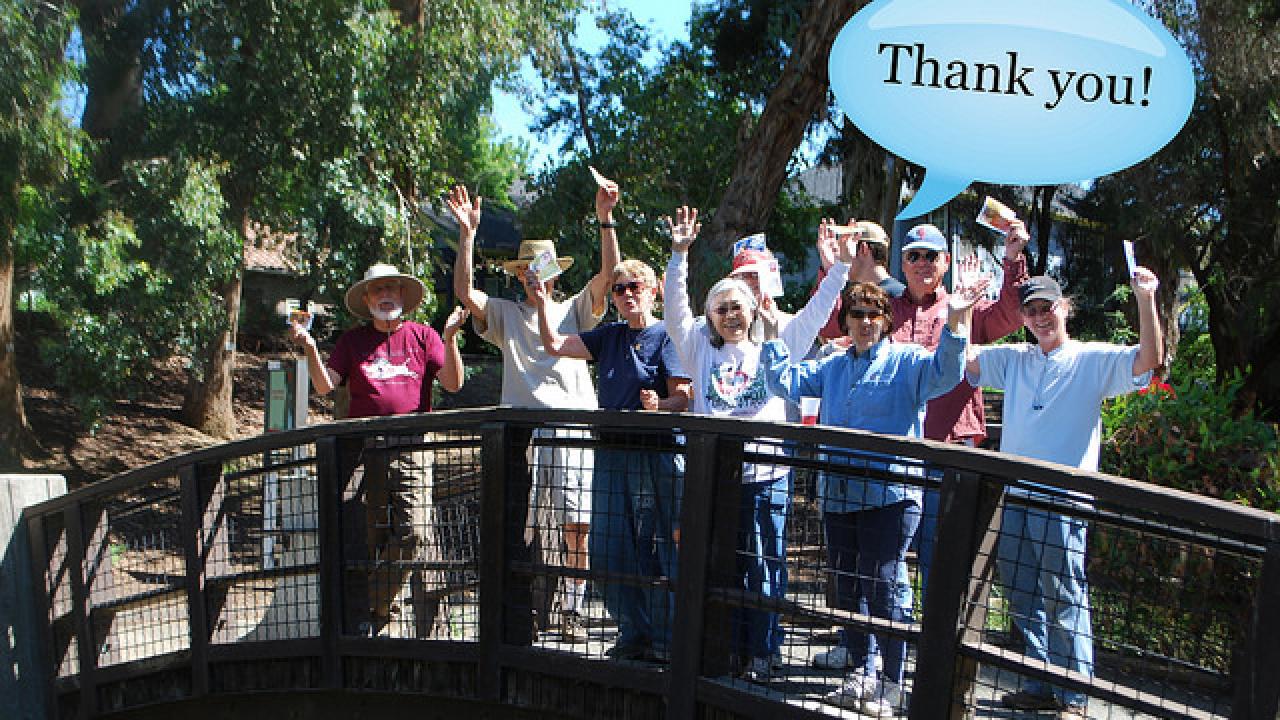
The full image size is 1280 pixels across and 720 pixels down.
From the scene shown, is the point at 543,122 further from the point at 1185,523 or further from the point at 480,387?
the point at 1185,523

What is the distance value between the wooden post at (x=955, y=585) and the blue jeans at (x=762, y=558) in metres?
0.70

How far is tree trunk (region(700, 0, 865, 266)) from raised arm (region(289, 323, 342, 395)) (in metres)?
5.53

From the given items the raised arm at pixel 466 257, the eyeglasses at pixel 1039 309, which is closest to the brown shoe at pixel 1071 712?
the eyeglasses at pixel 1039 309

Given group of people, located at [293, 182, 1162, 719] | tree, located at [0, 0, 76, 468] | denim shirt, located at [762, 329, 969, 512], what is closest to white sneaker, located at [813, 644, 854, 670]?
group of people, located at [293, 182, 1162, 719]

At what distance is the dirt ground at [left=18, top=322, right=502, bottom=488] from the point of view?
45.6 feet

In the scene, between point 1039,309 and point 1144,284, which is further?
point 1039,309

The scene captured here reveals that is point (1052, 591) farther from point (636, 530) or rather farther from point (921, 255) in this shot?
point (921, 255)

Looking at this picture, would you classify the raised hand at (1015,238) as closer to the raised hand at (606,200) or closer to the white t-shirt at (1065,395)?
the white t-shirt at (1065,395)

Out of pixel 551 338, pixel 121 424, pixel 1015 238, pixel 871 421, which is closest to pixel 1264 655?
pixel 871 421

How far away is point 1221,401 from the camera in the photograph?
5547 mm

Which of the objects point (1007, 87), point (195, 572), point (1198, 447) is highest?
point (1007, 87)

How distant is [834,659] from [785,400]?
1.06 m

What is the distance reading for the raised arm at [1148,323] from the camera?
12.2ft

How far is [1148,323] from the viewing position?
3.76 m
